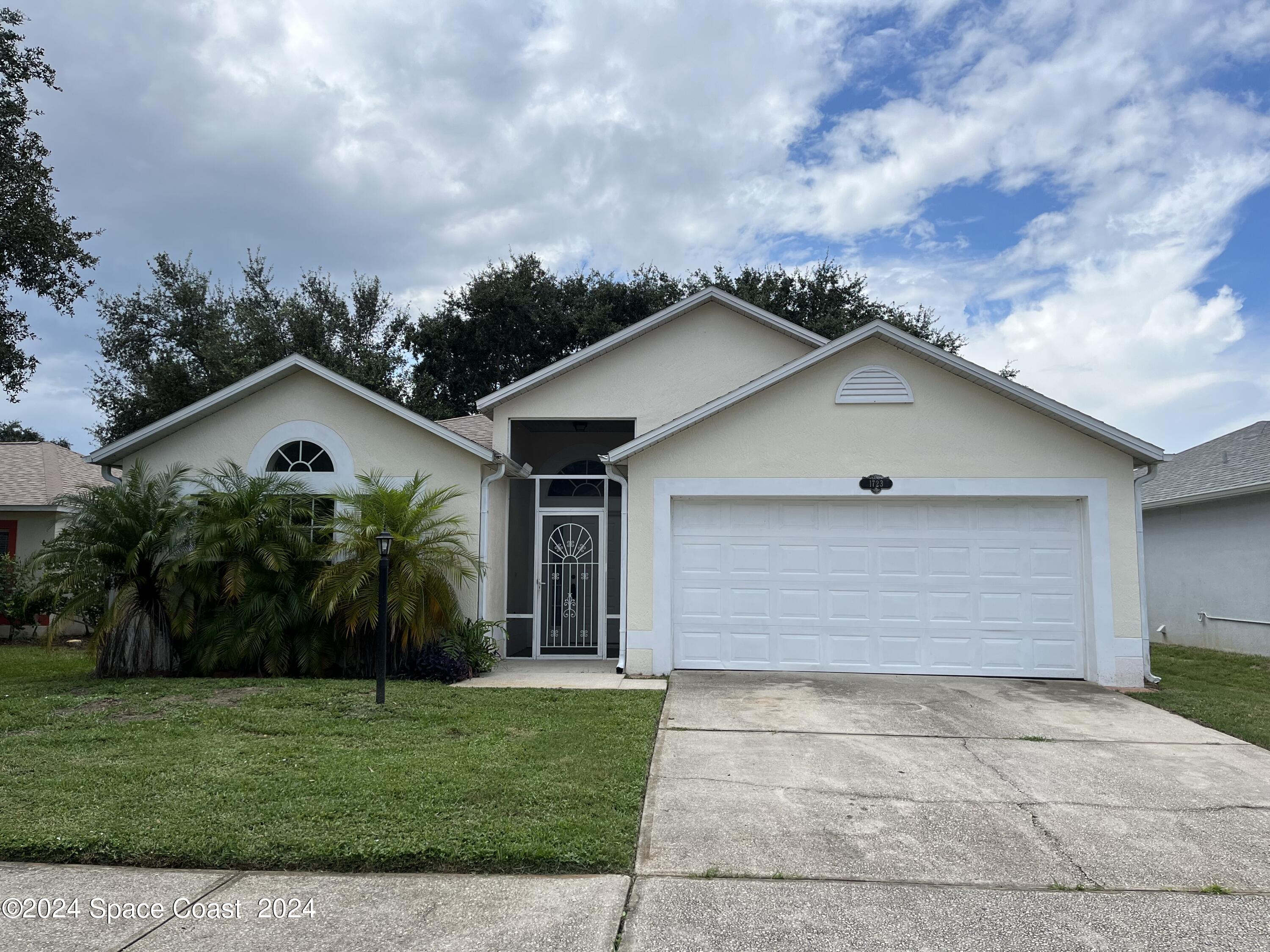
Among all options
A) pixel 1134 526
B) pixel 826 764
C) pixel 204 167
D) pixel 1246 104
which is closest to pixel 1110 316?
pixel 1246 104

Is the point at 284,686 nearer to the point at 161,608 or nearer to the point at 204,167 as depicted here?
the point at 161,608

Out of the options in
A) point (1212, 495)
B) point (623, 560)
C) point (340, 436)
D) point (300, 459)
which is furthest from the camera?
point (1212, 495)

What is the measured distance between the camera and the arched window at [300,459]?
11.7m

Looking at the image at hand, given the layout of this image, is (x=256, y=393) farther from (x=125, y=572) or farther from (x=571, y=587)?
(x=571, y=587)

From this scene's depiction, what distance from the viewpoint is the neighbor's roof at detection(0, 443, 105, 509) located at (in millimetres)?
16875

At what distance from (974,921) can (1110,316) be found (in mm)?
13657

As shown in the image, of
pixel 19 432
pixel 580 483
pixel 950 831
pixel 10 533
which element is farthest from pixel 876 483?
pixel 19 432

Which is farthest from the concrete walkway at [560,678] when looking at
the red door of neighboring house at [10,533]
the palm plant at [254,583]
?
the red door of neighboring house at [10,533]

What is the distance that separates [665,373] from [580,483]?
97.8 inches

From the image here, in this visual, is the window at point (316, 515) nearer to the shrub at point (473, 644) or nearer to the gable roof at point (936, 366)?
the shrub at point (473, 644)

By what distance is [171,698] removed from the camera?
8.88 m

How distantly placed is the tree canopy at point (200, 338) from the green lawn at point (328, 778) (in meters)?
19.5

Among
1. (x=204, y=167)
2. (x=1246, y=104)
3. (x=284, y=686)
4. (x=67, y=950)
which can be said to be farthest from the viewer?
(x=204, y=167)

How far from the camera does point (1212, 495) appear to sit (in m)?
14.4
